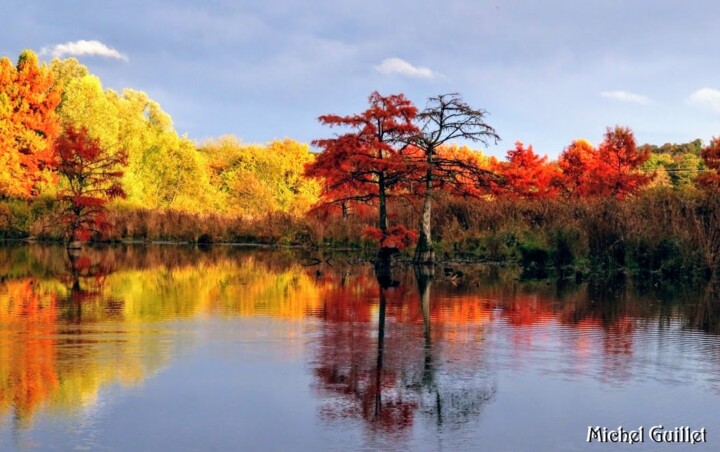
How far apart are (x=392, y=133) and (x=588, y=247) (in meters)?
8.25

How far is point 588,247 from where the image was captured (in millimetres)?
26547

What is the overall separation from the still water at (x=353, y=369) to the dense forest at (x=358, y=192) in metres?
8.36

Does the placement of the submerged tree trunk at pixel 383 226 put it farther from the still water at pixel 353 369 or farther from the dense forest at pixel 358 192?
the still water at pixel 353 369

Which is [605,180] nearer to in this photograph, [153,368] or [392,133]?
[392,133]

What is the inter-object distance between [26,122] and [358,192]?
39.6 metres

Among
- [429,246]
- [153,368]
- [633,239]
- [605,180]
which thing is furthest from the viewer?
[605,180]

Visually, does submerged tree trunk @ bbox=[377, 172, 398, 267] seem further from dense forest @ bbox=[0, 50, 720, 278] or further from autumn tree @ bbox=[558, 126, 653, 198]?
autumn tree @ bbox=[558, 126, 653, 198]

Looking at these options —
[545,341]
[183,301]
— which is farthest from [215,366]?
[183,301]

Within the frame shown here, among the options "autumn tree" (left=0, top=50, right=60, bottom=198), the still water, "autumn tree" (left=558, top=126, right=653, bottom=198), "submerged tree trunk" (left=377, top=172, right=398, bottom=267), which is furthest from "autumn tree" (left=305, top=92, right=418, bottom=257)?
"autumn tree" (left=0, top=50, right=60, bottom=198)

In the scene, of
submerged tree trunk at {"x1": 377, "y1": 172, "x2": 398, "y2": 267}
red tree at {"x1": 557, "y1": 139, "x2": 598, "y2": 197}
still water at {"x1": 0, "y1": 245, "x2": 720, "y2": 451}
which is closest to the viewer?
still water at {"x1": 0, "y1": 245, "x2": 720, "y2": 451}

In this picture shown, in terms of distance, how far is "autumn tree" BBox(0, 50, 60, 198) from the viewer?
5653cm

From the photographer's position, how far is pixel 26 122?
60281mm

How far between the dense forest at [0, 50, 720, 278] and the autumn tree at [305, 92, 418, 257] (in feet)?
0.20

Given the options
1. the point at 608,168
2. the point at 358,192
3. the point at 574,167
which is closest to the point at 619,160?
the point at 608,168
